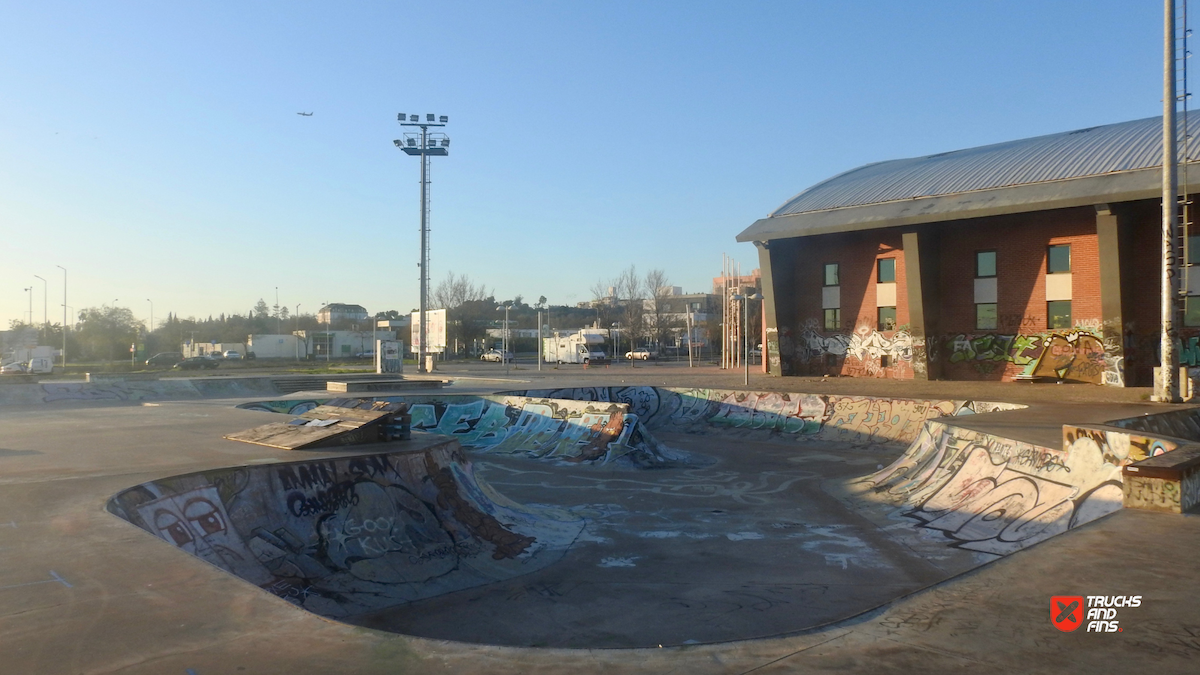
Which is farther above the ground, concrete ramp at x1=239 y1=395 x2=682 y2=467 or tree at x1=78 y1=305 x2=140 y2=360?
tree at x1=78 y1=305 x2=140 y2=360

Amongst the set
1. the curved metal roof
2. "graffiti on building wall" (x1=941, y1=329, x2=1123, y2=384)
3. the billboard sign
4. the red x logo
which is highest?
the curved metal roof

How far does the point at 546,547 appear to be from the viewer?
1089 cm

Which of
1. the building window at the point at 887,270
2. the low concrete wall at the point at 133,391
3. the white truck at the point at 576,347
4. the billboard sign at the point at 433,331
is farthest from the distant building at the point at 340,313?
the building window at the point at 887,270

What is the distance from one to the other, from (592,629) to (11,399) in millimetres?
27252

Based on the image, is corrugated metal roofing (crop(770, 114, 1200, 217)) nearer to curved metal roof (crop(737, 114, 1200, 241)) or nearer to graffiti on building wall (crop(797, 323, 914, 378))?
curved metal roof (crop(737, 114, 1200, 241))

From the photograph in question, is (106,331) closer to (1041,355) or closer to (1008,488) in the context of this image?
(1041,355)

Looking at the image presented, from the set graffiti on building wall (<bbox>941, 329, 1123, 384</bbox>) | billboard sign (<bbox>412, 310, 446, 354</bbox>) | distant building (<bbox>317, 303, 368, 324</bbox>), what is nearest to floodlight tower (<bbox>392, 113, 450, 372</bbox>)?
billboard sign (<bbox>412, 310, 446, 354</bbox>)

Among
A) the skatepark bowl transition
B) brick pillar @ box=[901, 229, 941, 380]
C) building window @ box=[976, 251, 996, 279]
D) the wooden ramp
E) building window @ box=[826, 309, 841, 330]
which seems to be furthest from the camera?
building window @ box=[826, 309, 841, 330]

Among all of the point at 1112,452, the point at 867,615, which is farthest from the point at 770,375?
the point at 867,615

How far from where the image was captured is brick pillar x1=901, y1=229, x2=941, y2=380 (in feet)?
102

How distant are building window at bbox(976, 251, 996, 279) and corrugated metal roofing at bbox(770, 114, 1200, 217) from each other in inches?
105

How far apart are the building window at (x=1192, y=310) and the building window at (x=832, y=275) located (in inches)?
520

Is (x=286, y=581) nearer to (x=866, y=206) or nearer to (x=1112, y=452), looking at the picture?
(x=1112, y=452)

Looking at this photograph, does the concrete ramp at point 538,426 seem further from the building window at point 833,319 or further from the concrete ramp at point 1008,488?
the building window at point 833,319
